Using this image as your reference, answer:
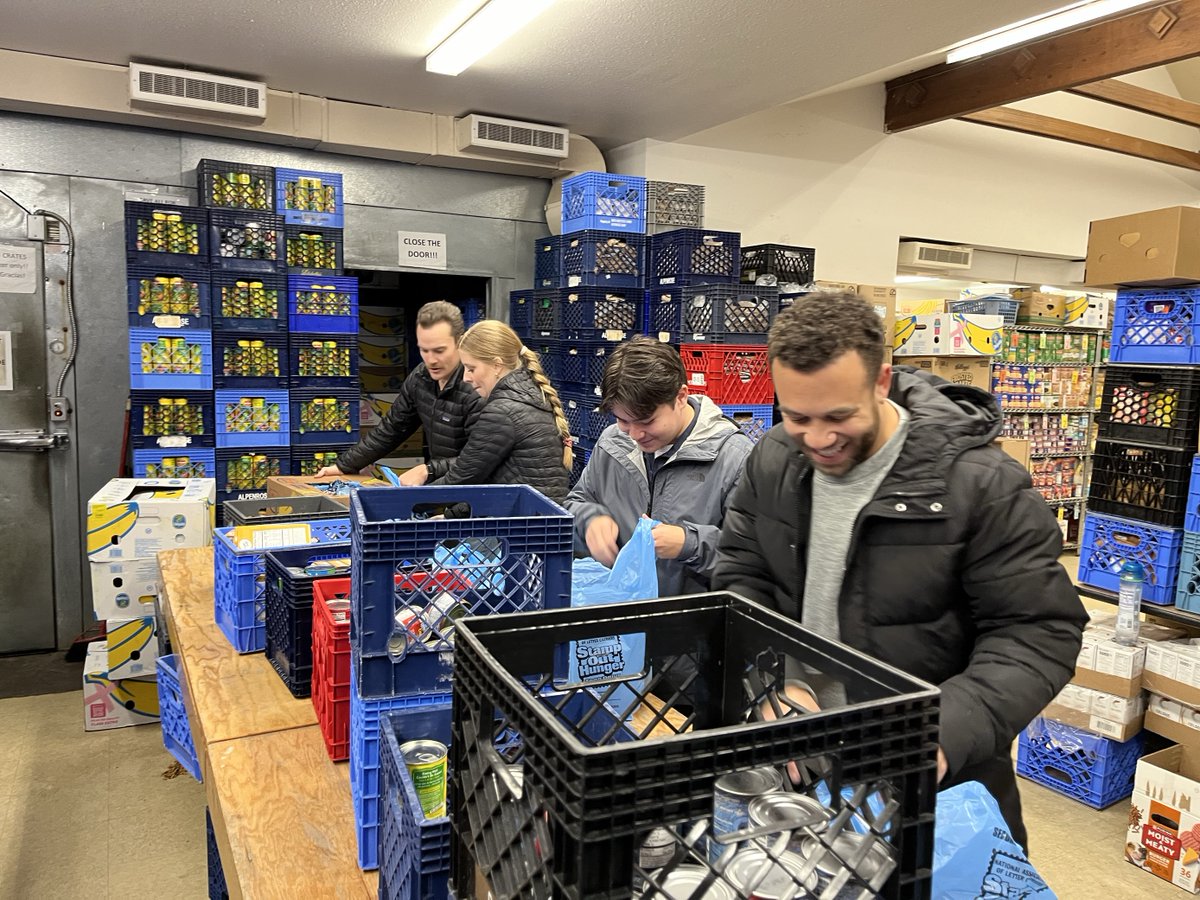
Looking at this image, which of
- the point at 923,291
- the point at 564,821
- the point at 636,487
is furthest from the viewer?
the point at 923,291

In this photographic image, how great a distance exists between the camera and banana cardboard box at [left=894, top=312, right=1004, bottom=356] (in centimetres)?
734

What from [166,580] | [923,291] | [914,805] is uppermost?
[923,291]

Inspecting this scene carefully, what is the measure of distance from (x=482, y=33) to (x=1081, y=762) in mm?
4502

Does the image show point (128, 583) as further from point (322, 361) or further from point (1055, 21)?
point (1055, 21)

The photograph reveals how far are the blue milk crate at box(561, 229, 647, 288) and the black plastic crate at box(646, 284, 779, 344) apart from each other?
1.10 ft

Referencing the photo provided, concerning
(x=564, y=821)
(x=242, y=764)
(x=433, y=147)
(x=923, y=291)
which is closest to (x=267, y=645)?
(x=242, y=764)

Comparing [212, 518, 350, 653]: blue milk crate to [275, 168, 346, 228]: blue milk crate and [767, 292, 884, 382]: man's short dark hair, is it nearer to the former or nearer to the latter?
[767, 292, 884, 382]: man's short dark hair

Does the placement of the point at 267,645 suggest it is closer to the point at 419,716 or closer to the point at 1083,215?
the point at 419,716

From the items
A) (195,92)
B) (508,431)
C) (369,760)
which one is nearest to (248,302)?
(195,92)

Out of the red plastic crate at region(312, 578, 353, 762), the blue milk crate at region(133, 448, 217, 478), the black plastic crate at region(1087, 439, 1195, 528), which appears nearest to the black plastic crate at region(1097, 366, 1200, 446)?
the black plastic crate at region(1087, 439, 1195, 528)

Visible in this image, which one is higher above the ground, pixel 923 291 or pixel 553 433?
pixel 923 291

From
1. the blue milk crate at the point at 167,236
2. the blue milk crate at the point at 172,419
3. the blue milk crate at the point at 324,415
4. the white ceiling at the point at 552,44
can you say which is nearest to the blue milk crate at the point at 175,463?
the blue milk crate at the point at 172,419

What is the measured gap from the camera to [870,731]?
807 mm

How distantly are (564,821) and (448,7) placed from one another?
14.1 feet
